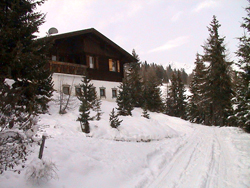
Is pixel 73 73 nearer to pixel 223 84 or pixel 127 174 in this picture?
pixel 127 174

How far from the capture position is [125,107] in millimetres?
16531

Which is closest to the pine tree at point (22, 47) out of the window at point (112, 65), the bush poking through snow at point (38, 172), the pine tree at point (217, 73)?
the bush poking through snow at point (38, 172)

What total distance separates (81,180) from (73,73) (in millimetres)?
15247

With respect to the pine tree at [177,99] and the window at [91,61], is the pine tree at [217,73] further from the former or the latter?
the window at [91,61]

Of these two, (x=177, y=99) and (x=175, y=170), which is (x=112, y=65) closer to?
(x=177, y=99)

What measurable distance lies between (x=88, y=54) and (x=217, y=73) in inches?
651

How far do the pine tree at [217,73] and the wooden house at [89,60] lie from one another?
1128 cm

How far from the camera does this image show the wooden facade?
19700 millimetres

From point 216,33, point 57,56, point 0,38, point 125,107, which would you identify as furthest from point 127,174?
point 216,33

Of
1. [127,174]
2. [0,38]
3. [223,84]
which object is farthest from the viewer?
[223,84]

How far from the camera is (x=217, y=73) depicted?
83.6 ft

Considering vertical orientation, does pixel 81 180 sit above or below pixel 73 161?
below

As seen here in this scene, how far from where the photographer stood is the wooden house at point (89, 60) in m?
18.9

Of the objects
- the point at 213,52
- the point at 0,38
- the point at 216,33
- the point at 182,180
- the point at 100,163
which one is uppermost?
the point at 216,33
